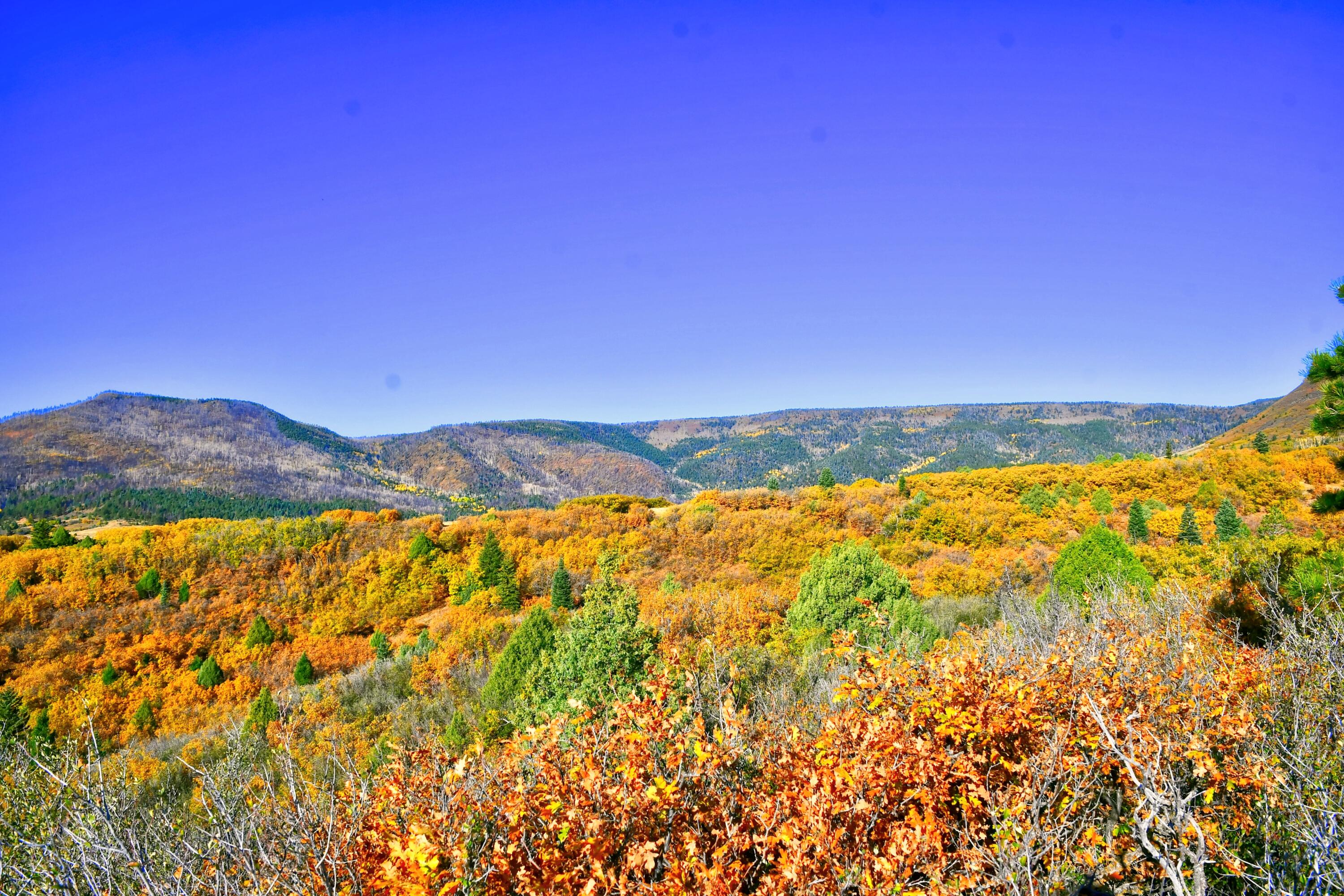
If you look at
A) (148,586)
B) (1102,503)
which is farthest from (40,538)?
(1102,503)

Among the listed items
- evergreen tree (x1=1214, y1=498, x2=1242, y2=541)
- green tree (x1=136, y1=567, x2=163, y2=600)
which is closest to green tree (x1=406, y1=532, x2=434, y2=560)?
green tree (x1=136, y1=567, x2=163, y2=600)

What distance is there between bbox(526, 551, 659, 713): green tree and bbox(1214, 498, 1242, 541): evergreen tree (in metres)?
31.0

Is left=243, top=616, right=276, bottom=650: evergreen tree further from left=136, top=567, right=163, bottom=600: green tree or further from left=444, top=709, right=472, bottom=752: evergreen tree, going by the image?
left=444, top=709, right=472, bottom=752: evergreen tree

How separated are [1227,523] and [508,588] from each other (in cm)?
3921

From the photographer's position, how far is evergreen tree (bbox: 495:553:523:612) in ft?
132

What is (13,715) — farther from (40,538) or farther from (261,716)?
(40,538)

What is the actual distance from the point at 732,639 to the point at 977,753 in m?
18.7

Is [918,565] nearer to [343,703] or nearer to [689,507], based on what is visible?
[689,507]

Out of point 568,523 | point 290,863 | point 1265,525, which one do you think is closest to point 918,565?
point 1265,525

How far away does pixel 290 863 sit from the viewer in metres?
4.86

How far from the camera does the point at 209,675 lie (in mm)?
33062

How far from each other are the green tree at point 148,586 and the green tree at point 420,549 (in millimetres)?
14352

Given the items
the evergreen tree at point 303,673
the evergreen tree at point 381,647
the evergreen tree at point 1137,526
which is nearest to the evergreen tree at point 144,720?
the evergreen tree at point 303,673

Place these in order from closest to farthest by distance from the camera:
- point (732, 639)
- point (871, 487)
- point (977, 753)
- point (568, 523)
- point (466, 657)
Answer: point (977, 753) < point (732, 639) < point (466, 657) < point (568, 523) < point (871, 487)
